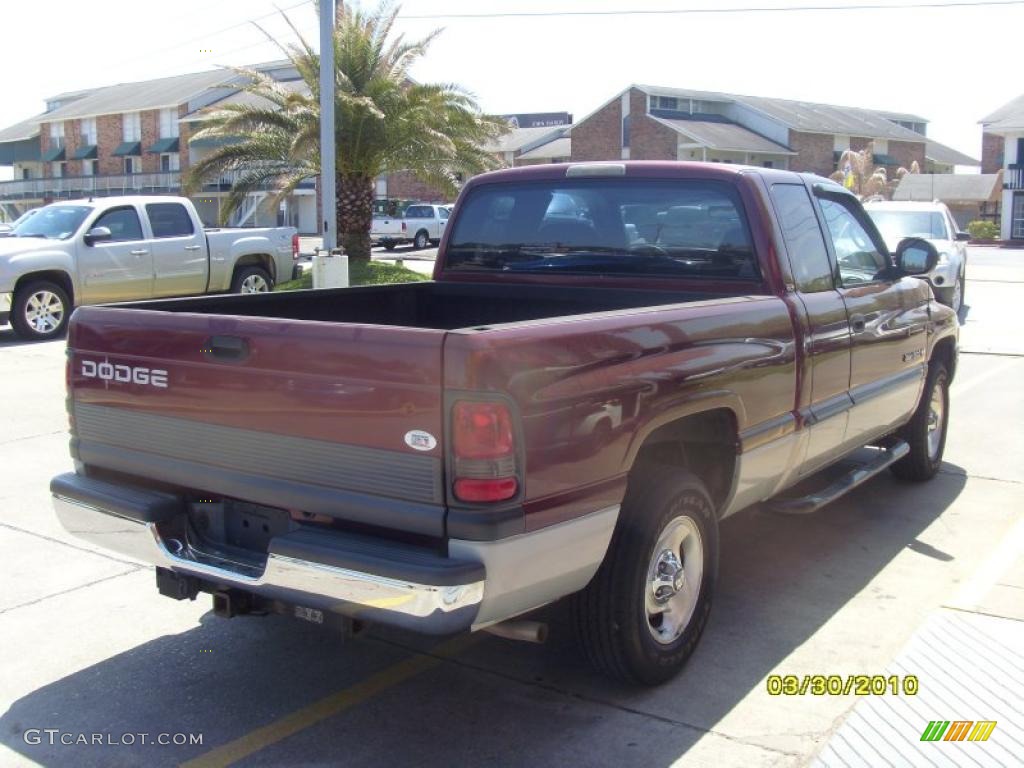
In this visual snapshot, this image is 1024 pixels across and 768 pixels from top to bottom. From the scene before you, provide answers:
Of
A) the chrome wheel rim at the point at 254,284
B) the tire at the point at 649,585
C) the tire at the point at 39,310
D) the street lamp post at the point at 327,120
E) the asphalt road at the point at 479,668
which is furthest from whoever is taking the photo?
the chrome wheel rim at the point at 254,284

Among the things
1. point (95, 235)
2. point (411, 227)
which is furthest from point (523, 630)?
point (411, 227)

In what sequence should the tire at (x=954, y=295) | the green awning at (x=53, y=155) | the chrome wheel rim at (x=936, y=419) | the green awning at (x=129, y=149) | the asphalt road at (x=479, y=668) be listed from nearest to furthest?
1. the asphalt road at (x=479, y=668)
2. the chrome wheel rim at (x=936, y=419)
3. the tire at (x=954, y=295)
4. the green awning at (x=129, y=149)
5. the green awning at (x=53, y=155)

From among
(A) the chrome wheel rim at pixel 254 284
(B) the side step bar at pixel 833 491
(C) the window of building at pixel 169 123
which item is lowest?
(B) the side step bar at pixel 833 491

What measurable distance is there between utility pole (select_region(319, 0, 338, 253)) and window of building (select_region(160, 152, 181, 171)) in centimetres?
4238

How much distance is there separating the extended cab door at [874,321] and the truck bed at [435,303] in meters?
1.06

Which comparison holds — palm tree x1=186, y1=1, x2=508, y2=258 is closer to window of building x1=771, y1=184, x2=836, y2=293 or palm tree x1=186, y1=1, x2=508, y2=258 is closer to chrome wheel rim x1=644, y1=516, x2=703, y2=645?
A: window of building x1=771, y1=184, x2=836, y2=293

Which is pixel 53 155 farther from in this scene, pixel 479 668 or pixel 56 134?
pixel 479 668

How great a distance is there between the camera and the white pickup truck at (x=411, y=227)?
131ft

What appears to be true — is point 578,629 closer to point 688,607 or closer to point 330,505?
point 688,607

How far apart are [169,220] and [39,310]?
2.36 metres

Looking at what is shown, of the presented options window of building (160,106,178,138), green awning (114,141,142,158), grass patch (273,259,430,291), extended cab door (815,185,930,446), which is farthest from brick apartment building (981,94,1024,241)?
extended cab door (815,185,930,446)

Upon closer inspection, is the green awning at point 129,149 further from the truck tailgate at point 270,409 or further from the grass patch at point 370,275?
the truck tailgate at point 270,409

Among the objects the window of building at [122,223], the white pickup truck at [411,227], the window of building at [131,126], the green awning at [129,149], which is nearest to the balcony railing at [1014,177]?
the white pickup truck at [411,227]
